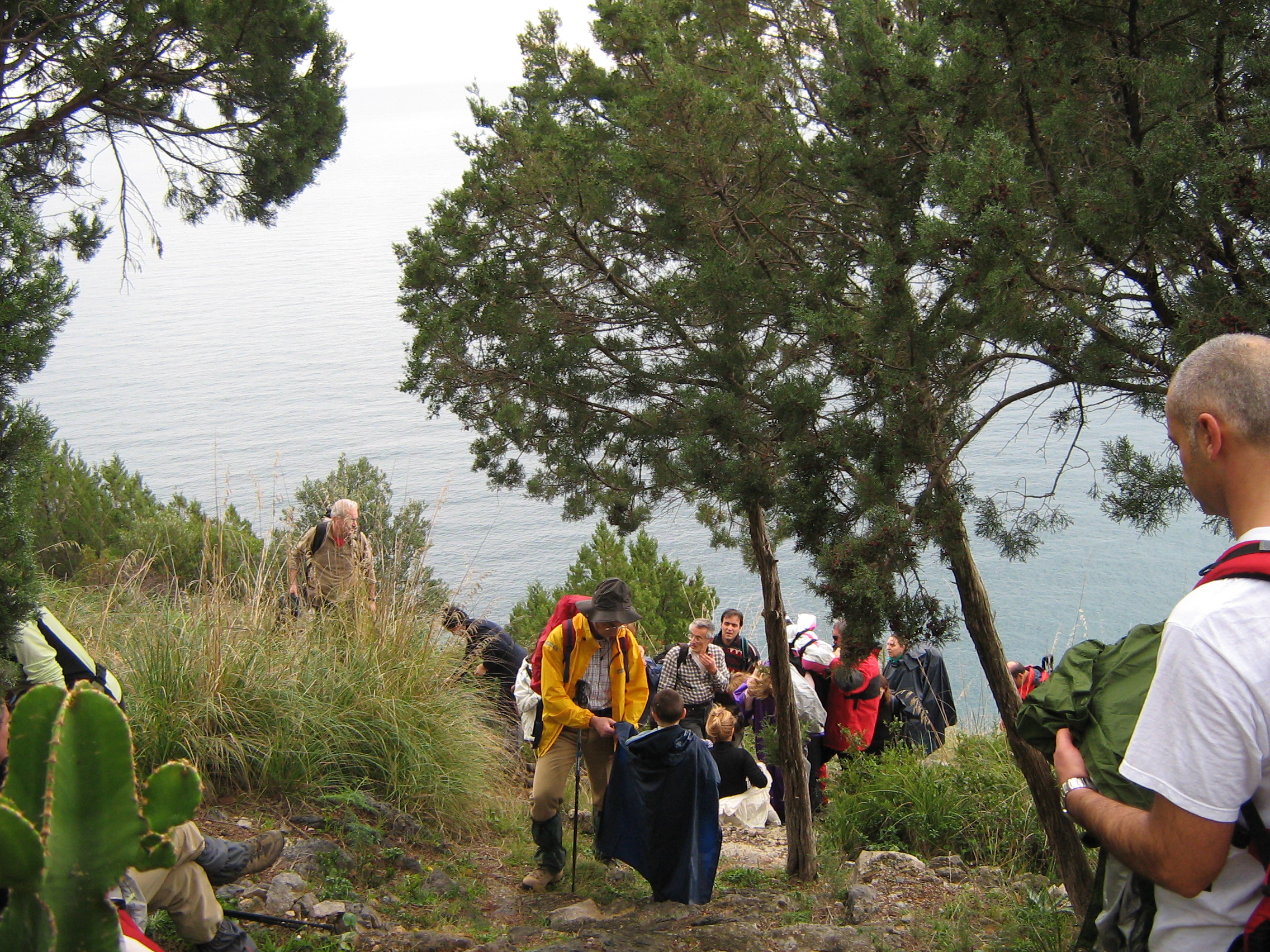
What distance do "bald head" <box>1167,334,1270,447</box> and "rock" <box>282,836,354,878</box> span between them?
454cm

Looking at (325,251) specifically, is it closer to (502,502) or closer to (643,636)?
(502,502)

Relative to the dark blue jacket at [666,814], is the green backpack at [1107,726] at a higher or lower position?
higher

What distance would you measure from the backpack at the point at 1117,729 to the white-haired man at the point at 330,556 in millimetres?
5616

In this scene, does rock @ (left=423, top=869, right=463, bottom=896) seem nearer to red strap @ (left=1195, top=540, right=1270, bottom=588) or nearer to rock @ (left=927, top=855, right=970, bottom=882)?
rock @ (left=927, top=855, right=970, bottom=882)

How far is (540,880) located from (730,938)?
54.7 inches

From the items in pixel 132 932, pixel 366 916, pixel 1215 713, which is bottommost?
pixel 366 916

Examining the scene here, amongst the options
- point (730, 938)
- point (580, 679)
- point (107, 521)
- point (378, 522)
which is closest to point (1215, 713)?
point (730, 938)

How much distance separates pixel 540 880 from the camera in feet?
18.8

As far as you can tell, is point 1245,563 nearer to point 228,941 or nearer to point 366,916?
point 228,941

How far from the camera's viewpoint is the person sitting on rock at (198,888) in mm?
3574

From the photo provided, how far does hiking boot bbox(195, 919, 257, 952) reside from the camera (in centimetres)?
380

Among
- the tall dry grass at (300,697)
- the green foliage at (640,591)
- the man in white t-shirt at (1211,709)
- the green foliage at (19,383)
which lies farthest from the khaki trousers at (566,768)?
the green foliage at (640,591)

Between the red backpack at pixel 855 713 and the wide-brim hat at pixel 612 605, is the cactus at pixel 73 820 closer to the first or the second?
the wide-brim hat at pixel 612 605

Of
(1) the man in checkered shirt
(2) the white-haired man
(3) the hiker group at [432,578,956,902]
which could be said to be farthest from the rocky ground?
(2) the white-haired man
